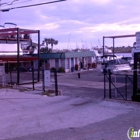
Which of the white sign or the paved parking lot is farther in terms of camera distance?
the white sign

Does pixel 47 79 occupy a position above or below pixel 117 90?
above

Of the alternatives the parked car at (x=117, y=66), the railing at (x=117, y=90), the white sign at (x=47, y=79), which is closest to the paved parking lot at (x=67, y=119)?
the railing at (x=117, y=90)

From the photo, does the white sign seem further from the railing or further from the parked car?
the parked car

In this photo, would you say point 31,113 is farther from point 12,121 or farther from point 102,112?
point 102,112

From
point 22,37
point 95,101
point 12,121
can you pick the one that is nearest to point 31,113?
point 12,121

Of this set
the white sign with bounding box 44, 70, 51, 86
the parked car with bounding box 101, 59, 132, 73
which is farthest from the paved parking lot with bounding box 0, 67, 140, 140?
the parked car with bounding box 101, 59, 132, 73

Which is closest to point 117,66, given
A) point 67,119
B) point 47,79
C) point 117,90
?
point 47,79

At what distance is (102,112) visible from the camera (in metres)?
13.4

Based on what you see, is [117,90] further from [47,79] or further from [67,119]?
A: [67,119]

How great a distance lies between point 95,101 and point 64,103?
5.63ft

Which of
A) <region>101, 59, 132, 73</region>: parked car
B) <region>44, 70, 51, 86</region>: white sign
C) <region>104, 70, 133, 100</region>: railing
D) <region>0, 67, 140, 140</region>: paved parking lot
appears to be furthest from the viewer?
<region>101, 59, 132, 73</region>: parked car

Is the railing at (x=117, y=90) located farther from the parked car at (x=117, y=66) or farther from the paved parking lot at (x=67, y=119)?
the parked car at (x=117, y=66)

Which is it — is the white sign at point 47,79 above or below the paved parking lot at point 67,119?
above

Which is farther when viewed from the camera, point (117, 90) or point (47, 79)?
point (47, 79)
